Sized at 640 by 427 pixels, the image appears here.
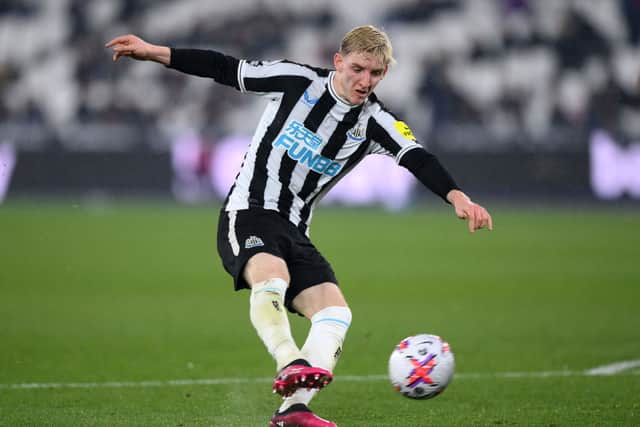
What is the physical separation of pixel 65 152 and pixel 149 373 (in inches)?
620

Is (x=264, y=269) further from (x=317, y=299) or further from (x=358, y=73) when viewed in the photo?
(x=358, y=73)

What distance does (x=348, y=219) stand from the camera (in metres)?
20.2

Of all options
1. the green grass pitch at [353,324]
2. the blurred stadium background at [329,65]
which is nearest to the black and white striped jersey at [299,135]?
the green grass pitch at [353,324]

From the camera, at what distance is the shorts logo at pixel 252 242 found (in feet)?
16.8

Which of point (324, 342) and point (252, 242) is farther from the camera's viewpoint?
point (252, 242)

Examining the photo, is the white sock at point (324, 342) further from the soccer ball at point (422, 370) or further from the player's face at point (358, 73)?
the player's face at point (358, 73)

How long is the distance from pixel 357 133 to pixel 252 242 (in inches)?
32.6

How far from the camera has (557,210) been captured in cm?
2178

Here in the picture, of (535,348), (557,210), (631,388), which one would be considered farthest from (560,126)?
(631,388)

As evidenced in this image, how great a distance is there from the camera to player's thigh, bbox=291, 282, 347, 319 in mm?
5211

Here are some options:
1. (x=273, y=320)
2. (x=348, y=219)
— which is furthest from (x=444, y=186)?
(x=348, y=219)

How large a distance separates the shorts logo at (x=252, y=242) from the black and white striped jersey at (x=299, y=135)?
0.27 meters

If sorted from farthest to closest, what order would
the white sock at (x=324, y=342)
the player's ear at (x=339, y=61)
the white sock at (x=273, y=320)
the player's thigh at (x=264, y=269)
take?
1. the player's ear at (x=339, y=61)
2. the player's thigh at (x=264, y=269)
3. the white sock at (x=324, y=342)
4. the white sock at (x=273, y=320)

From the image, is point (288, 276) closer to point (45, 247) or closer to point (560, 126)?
point (45, 247)
